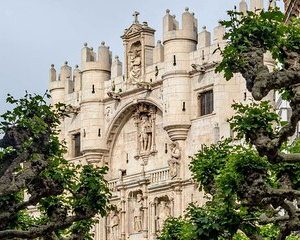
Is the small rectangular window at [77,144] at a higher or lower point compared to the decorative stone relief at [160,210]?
higher

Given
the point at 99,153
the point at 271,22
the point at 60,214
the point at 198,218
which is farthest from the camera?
the point at 99,153

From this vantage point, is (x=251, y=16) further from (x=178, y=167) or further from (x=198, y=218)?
(x=178, y=167)

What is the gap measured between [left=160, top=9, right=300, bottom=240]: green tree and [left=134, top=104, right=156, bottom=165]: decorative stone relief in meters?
32.2

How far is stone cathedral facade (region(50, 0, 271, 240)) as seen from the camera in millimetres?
64562

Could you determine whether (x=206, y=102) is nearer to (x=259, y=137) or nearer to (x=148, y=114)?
(x=148, y=114)

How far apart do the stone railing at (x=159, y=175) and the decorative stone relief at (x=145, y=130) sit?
1.18m

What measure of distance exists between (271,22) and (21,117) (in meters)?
9.21

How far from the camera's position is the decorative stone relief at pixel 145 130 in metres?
68.1

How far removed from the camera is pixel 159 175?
66750mm

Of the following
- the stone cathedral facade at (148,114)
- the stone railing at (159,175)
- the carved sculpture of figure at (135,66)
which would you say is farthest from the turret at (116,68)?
the stone railing at (159,175)

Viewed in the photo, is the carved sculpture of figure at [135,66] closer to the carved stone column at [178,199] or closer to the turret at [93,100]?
the turret at [93,100]

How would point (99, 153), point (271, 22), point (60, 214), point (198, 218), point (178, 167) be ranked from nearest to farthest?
point (271, 22)
point (198, 218)
point (60, 214)
point (178, 167)
point (99, 153)

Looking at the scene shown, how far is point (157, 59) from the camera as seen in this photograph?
68.0 meters

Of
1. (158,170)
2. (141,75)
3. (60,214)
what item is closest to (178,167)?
(158,170)
